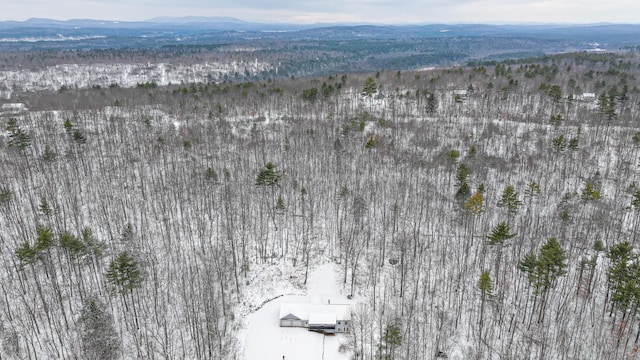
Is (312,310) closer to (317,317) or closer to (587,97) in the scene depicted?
(317,317)

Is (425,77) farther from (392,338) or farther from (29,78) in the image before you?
(29,78)

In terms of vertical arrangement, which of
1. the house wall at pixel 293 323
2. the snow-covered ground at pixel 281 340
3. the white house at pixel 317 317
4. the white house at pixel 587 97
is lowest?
the snow-covered ground at pixel 281 340

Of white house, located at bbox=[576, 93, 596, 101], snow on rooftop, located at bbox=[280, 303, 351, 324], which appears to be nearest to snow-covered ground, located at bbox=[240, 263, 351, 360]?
snow on rooftop, located at bbox=[280, 303, 351, 324]

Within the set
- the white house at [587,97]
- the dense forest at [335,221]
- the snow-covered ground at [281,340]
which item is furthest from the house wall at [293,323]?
the white house at [587,97]

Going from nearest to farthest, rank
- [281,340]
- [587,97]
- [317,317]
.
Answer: [281,340]
[317,317]
[587,97]

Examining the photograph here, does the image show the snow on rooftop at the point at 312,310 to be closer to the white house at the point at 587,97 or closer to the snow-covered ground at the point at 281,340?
the snow-covered ground at the point at 281,340

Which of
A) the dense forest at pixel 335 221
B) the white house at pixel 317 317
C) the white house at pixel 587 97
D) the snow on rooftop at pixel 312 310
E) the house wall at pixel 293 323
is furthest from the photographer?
the white house at pixel 587 97

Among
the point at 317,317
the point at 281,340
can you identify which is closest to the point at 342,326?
the point at 317,317
